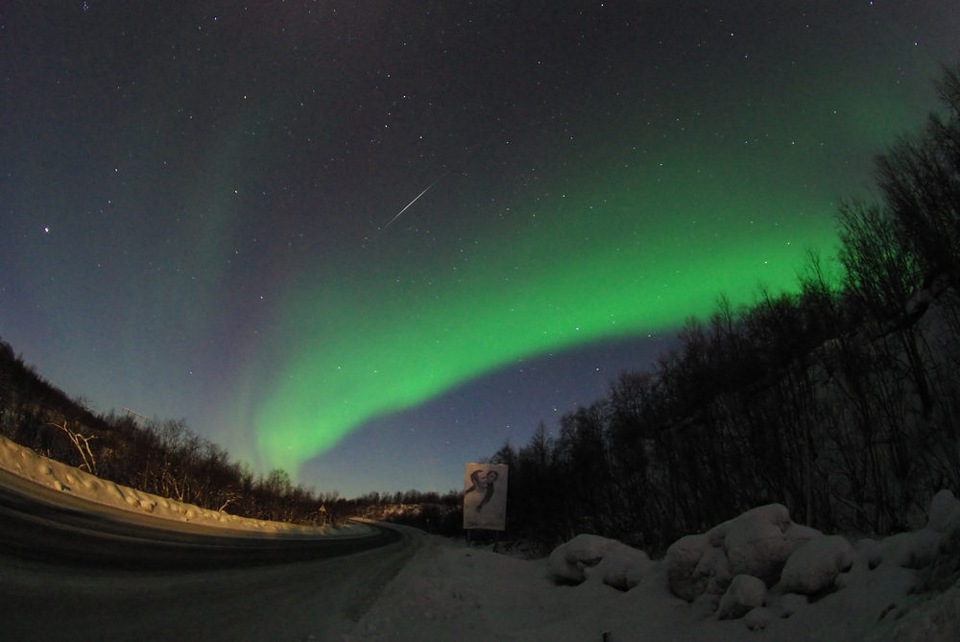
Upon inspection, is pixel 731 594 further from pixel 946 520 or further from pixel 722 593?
pixel 946 520

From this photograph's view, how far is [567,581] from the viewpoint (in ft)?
46.4

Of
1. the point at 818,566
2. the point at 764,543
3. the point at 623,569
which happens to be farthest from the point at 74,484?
the point at 818,566

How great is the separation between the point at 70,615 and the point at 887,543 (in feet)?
36.7

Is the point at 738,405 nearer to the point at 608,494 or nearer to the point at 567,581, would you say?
the point at 608,494

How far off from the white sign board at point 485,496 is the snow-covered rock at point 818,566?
20.7 meters

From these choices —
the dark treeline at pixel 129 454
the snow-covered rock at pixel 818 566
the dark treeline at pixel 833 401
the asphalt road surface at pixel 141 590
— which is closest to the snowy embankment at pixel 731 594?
the snow-covered rock at pixel 818 566

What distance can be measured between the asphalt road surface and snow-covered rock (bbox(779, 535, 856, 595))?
722 centimetres

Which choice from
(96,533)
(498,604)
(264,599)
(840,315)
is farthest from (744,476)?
(96,533)

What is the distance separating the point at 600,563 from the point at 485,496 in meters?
14.7

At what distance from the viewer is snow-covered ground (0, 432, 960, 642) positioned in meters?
5.35

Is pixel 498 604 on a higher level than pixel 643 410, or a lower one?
lower

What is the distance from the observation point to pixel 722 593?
8281 millimetres

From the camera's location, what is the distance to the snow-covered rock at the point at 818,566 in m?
6.68

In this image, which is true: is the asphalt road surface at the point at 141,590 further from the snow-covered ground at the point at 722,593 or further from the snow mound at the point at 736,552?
the snow mound at the point at 736,552
